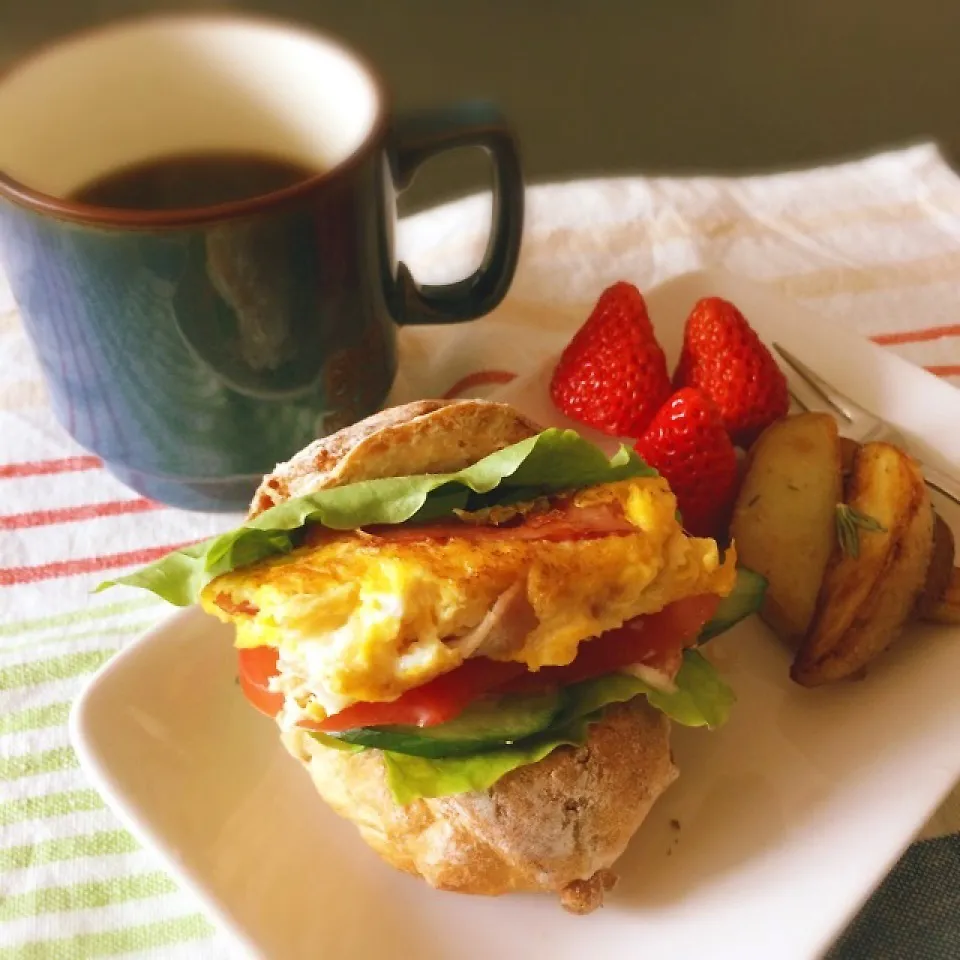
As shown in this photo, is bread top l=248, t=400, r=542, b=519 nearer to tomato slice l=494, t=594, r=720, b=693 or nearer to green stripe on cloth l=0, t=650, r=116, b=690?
tomato slice l=494, t=594, r=720, b=693

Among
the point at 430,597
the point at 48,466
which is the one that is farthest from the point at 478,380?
the point at 430,597

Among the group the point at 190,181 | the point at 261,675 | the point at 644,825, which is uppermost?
the point at 190,181

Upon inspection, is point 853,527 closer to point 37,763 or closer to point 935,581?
point 935,581

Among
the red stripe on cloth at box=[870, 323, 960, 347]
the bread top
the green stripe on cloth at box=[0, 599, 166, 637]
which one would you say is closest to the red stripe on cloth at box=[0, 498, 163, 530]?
the green stripe on cloth at box=[0, 599, 166, 637]

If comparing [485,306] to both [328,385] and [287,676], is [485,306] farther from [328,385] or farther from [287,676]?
[287,676]

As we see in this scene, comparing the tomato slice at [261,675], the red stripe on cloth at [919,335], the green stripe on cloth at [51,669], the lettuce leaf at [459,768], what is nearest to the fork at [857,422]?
the red stripe on cloth at [919,335]

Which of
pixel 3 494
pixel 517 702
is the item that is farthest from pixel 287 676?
pixel 3 494
